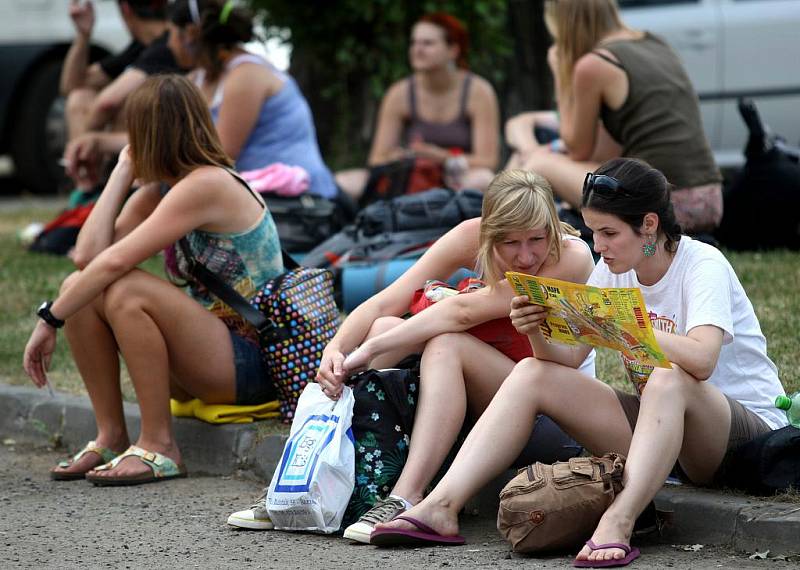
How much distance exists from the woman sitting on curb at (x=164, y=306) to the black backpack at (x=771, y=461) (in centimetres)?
175

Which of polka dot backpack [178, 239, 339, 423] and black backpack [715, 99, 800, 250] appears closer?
polka dot backpack [178, 239, 339, 423]

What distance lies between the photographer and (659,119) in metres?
5.61

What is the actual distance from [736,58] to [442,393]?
17.4 feet

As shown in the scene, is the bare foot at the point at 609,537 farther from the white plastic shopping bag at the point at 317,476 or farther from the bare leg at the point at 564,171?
the bare leg at the point at 564,171

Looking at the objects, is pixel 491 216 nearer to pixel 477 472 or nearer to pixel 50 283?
pixel 477 472

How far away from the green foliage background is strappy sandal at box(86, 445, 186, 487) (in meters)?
4.84

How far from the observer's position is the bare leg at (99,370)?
4617 millimetres

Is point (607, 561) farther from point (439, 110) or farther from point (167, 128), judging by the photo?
point (439, 110)

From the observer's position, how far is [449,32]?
746cm

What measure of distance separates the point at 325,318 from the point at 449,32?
3.18 meters

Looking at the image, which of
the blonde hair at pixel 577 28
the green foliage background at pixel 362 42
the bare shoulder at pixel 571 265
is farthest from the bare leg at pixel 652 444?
the green foliage background at pixel 362 42

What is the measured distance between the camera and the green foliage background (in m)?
8.97

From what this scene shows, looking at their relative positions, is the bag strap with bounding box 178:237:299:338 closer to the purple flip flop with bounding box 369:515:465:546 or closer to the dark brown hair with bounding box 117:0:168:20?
the purple flip flop with bounding box 369:515:465:546

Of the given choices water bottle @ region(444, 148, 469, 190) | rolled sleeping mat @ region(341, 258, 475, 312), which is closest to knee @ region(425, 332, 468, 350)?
rolled sleeping mat @ region(341, 258, 475, 312)
